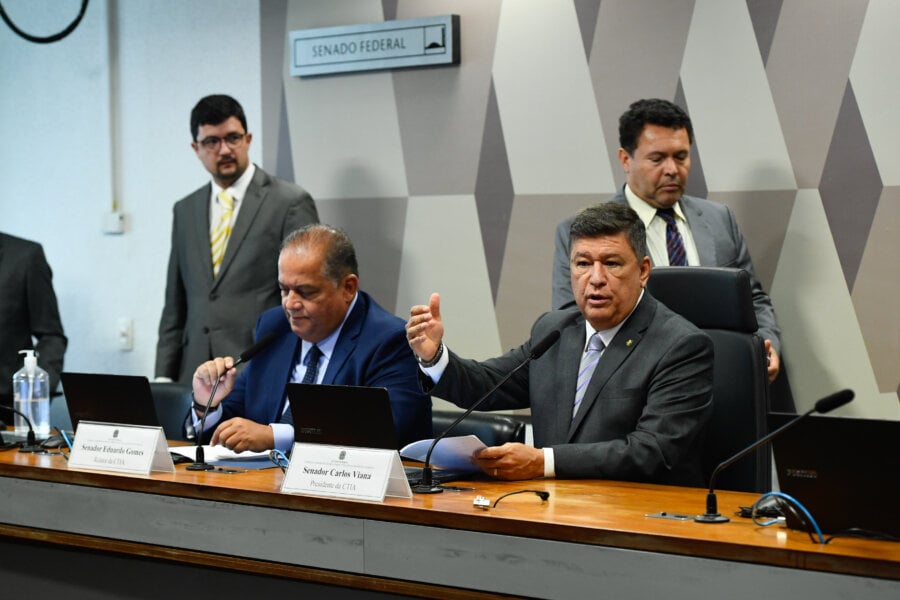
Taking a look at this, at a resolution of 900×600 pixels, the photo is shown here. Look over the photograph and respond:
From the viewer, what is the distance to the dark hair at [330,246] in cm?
309

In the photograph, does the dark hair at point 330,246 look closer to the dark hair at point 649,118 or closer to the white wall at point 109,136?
the dark hair at point 649,118

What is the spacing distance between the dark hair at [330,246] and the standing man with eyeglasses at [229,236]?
51.4 inches

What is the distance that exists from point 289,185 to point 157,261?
1.05 metres

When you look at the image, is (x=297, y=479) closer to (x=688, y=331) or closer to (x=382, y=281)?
(x=688, y=331)

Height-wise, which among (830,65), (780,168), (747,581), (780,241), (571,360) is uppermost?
(830,65)

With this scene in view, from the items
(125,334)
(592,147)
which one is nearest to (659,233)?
(592,147)

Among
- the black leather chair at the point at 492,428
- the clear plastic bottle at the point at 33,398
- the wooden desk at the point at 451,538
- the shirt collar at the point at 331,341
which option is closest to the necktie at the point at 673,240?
the black leather chair at the point at 492,428

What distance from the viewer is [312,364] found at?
318cm

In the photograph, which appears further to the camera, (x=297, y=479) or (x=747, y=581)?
(x=297, y=479)

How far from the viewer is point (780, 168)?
390cm

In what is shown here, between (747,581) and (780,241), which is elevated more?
(780,241)

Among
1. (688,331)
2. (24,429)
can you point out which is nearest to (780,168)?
(688,331)

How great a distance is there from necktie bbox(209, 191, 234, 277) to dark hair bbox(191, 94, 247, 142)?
28 centimetres

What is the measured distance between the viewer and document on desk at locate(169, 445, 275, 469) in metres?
2.77
